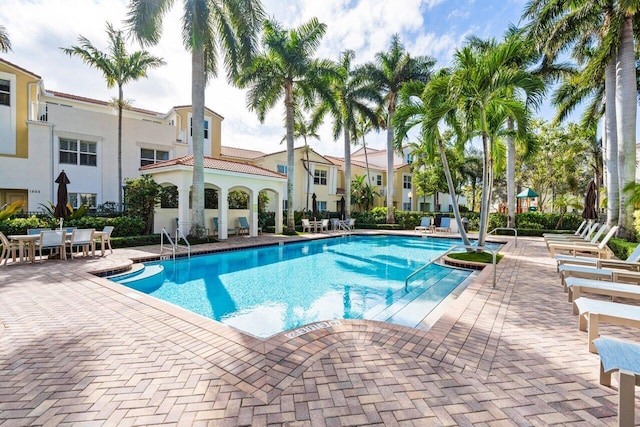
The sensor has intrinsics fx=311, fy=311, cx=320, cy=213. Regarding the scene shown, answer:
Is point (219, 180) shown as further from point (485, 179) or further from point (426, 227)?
point (426, 227)

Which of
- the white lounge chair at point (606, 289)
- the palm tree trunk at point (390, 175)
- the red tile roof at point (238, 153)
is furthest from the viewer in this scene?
the red tile roof at point (238, 153)

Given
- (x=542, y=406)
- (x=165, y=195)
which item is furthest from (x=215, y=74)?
(x=542, y=406)

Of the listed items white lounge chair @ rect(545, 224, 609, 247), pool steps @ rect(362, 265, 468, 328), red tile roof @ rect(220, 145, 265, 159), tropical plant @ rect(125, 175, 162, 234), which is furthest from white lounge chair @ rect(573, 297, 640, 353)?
red tile roof @ rect(220, 145, 265, 159)

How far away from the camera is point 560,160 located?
28438mm

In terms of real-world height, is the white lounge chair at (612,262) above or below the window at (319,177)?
below

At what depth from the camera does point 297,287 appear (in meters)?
8.81

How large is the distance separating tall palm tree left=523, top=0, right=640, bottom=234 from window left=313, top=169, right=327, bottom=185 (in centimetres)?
2063

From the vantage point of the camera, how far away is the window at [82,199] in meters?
19.3

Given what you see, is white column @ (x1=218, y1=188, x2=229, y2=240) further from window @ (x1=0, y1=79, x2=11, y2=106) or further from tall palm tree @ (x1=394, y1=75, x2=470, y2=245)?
window @ (x1=0, y1=79, x2=11, y2=106)

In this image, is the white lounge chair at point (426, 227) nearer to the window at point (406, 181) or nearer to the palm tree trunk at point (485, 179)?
the palm tree trunk at point (485, 179)

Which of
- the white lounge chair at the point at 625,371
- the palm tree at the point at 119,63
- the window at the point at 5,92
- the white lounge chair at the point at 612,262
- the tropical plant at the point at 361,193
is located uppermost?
the palm tree at the point at 119,63

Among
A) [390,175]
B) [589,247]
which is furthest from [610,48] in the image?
[390,175]

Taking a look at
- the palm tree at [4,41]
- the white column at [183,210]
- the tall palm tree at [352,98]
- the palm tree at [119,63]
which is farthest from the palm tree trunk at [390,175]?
the palm tree at [4,41]

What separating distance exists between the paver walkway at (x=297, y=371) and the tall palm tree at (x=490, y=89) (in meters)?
6.32
